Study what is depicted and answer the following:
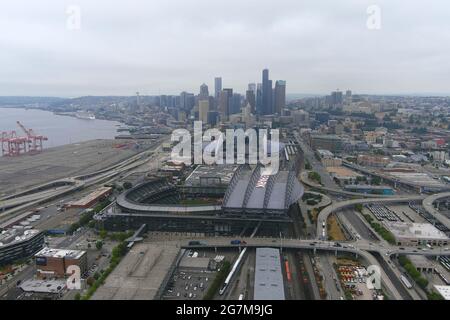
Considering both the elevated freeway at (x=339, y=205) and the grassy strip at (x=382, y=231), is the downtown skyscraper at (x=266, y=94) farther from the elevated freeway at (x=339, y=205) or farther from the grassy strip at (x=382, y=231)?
the grassy strip at (x=382, y=231)

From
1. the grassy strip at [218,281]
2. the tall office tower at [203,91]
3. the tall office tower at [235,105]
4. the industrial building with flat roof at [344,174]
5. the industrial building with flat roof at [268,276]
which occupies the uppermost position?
the tall office tower at [203,91]

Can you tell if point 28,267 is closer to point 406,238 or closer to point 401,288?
point 401,288

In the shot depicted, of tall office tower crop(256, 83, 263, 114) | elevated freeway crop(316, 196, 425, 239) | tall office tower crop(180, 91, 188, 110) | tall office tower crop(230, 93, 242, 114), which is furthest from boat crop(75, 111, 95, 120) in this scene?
elevated freeway crop(316, 196, 425, 239)

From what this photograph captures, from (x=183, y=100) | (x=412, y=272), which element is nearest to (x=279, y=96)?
(x=183, y=100)

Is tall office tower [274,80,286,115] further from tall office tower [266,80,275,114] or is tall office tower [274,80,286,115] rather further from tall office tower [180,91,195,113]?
tall office tower [180,91,195,113]

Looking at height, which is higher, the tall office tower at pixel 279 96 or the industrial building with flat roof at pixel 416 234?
the tall office tower at pixel 279 96

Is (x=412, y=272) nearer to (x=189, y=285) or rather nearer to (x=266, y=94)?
(x=189, y=285)

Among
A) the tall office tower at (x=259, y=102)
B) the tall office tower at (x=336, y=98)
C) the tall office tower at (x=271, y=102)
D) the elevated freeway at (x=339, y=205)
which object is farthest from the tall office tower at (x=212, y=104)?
the elevated freeway at (x=339, y=205)

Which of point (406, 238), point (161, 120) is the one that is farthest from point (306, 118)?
point (406, 238)
